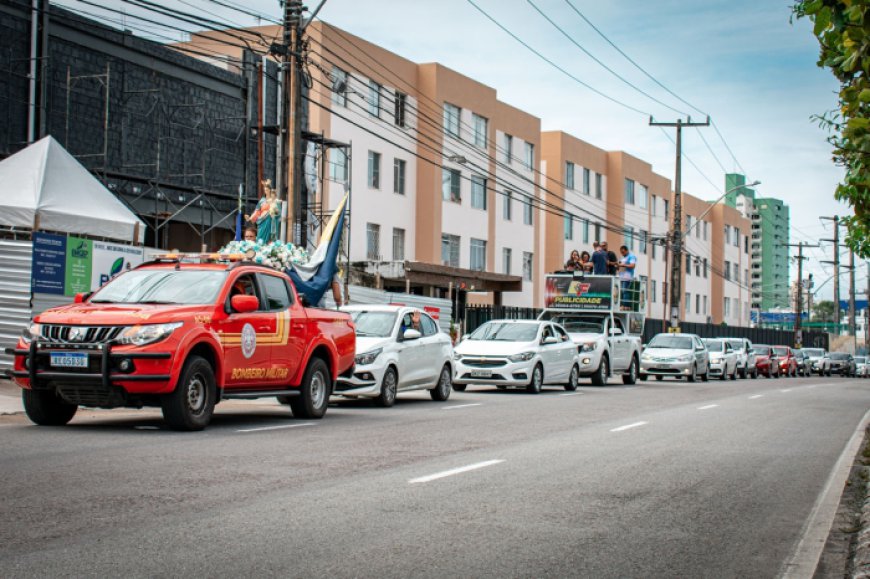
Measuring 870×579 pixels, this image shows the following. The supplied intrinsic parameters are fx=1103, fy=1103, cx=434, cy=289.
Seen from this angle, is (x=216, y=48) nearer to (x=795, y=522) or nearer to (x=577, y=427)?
(x=577, y=427)

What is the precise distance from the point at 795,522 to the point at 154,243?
2533 centimetres

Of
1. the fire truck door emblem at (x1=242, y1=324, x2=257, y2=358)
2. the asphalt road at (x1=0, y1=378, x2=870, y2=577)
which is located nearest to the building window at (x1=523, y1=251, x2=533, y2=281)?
the asphalt road at (x1=0, y1=378, x2=870, y2=577)

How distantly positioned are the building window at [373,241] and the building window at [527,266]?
14.8 meters

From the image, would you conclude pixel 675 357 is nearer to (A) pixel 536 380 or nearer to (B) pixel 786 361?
(A) pixel 536 380

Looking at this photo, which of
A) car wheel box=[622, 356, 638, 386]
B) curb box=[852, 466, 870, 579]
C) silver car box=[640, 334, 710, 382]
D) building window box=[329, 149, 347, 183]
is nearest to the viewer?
curb box=[852, 466, 870, 579]

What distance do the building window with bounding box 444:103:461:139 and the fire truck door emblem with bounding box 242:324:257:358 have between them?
3466 cm

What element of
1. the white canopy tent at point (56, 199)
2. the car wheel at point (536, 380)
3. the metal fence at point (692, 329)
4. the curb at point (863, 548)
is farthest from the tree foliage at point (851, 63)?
the metal fence at point (692, 329)

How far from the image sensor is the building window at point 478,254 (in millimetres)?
50750

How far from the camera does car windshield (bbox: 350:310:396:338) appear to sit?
18.5 metres

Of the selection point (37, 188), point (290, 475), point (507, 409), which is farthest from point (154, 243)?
point (290, 475)

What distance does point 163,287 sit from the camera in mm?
13289

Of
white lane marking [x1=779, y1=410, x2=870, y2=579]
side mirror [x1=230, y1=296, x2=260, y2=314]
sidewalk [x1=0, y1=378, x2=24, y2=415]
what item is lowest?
white lane marking [x1=779, y1=410, x2=870, y2=579]

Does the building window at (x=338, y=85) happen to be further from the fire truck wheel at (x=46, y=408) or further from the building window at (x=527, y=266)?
the fire truck wheel at (x=46, y=408)

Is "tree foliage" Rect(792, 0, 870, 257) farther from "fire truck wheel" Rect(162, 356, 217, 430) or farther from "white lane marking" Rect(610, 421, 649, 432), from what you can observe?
"fire truck wheel" Rect(162, 356, 217, 430)
